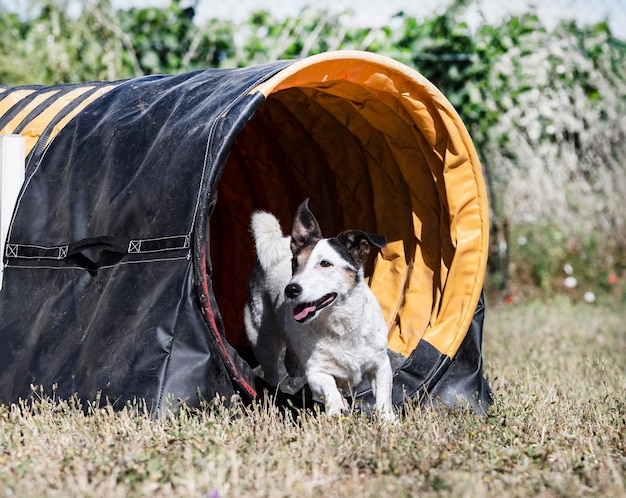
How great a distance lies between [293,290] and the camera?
434 centimetres

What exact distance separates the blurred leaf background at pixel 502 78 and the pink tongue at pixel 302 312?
5358 millimetres

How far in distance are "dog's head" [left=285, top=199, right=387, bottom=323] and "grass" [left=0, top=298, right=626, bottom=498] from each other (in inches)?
25.8

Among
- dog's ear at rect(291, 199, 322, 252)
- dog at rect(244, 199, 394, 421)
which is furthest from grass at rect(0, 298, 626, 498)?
dog's ear at rect(291, 199, 322, 252)

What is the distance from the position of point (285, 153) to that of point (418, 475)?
361 cm

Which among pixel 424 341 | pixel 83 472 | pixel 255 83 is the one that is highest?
pixel 255 83

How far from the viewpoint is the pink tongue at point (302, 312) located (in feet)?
14.5

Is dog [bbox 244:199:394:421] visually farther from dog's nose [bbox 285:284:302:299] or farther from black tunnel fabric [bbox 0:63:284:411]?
black tunnel fabric [bbox 0:63:284:411]

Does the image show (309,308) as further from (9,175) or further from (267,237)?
(9,175)

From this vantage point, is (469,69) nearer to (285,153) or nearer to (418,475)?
(285,153)

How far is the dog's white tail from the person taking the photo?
504 cm

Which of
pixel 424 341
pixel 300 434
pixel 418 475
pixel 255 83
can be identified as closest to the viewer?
pixel 418 475

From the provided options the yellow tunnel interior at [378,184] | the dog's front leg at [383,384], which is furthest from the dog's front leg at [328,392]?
the yellow tunnel interior at [378,184]

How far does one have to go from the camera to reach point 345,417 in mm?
3916

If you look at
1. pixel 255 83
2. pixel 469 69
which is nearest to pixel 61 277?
pixel 255 83
